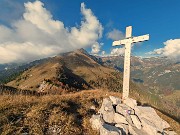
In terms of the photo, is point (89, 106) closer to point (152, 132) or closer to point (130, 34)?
point (152, 132)

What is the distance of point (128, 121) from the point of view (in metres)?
11.9

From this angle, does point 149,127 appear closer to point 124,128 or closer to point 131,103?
point 124,128

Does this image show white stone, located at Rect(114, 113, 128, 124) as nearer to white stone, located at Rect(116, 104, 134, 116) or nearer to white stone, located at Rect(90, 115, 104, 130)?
white stone, located at Rect(116, 104, 134, 116)

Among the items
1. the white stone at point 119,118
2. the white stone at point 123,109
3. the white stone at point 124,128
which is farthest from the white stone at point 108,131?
the white stone at point 123,109

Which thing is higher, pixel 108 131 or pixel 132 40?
pixel 132 40

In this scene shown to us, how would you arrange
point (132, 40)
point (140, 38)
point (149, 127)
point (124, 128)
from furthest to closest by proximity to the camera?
point (132, 40), point (140, 38), point (149, 127), point (124, 128)

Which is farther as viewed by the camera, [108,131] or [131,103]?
[131,103]

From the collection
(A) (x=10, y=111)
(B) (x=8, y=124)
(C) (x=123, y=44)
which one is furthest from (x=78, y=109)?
(C) (x=123, y=44)

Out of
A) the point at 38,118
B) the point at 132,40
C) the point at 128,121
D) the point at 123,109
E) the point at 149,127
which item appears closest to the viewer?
the point at 38,118

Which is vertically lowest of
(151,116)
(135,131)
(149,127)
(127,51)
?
(135,131)

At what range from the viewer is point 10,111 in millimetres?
9500

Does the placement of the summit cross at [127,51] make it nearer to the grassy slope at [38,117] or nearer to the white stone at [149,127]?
the white stone at [149,127]

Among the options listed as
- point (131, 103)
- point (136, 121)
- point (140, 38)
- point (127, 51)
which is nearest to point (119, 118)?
point (136, 121)

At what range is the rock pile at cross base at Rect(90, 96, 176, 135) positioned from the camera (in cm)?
1075
